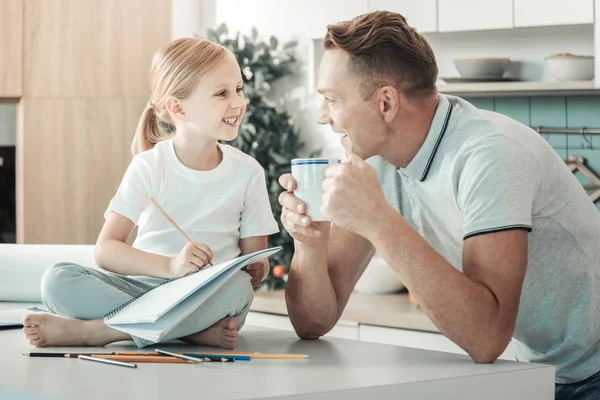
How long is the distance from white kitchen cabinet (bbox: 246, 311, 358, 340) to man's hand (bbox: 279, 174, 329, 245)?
1633 mm

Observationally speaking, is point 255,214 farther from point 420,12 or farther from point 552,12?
point 420,12

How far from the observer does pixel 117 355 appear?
1.31m

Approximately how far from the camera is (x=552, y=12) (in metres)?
3.34

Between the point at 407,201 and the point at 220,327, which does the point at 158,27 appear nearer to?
the point at 407,201

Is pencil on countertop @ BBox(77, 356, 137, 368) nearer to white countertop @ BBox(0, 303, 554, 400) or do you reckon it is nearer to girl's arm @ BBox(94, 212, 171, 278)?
white countertop @ BBox(0, 303, 554, 400)

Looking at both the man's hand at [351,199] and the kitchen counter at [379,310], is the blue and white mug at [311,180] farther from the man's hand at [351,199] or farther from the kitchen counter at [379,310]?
the kitchen counter at [379,310]

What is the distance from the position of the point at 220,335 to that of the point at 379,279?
222cm

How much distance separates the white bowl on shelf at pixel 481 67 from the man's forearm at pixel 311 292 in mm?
1998

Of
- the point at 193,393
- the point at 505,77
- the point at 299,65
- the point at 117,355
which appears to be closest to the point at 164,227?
the point at 117,355

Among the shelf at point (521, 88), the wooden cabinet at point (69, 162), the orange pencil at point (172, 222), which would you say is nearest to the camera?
the orange pencil at point (172, 222)

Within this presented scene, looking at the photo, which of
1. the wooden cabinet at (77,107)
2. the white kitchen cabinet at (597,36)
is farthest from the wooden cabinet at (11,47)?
the white kitchen cabinet at (597,36)

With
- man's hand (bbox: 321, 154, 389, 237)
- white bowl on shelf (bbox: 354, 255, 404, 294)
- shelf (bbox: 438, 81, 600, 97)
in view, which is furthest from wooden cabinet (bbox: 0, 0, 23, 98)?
man's hand (bbox: 321, 154, 389, 237)

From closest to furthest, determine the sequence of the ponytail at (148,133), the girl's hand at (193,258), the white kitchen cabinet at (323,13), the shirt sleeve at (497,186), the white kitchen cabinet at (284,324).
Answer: the shirt sleeve at (497,186) → the girl's hand at (193,258) → the ponytail at (148,133) → the white kitchen cabinet at (284,324) → the white kitchen cabinet at (323,13)

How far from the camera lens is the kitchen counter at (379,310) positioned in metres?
3.01
